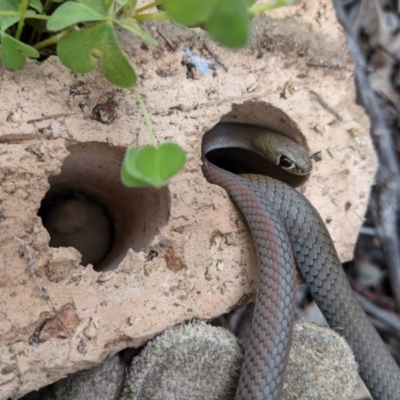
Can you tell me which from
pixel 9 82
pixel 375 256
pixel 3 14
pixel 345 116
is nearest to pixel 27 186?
pixel 9 82

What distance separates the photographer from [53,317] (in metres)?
1.40

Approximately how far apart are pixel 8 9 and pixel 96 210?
37.6 inches

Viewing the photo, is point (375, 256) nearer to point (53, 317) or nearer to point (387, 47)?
point (387, 47)

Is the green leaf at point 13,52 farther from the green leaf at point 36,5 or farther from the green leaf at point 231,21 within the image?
the green leaf at point 231,21

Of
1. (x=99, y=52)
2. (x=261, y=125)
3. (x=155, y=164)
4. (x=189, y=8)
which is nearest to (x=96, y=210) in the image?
(x=261, y=125)

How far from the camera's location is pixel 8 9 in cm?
138

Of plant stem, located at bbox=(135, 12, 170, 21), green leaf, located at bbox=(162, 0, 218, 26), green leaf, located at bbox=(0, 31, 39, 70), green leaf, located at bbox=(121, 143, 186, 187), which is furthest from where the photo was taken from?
green leaf, located at bbox=(0, 31, 39, 70)

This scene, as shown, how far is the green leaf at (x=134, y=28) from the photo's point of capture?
1.22 meters

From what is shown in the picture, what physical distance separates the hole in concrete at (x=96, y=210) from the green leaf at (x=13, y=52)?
0.39 meters

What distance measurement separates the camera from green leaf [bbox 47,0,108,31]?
1.20 m

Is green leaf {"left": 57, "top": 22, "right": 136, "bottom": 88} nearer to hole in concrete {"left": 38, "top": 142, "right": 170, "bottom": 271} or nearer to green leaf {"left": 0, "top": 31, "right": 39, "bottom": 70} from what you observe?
green leaf {"left": 0, "top": 31, "right": 39, "bottom": 70}

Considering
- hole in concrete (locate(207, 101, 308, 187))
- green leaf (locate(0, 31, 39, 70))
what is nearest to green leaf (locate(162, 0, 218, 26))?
green leaf (locate(0, 31, 39, 70))

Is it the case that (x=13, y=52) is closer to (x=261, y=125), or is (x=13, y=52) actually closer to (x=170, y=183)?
(x=170, y=183)

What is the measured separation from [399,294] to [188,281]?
1.33 m
